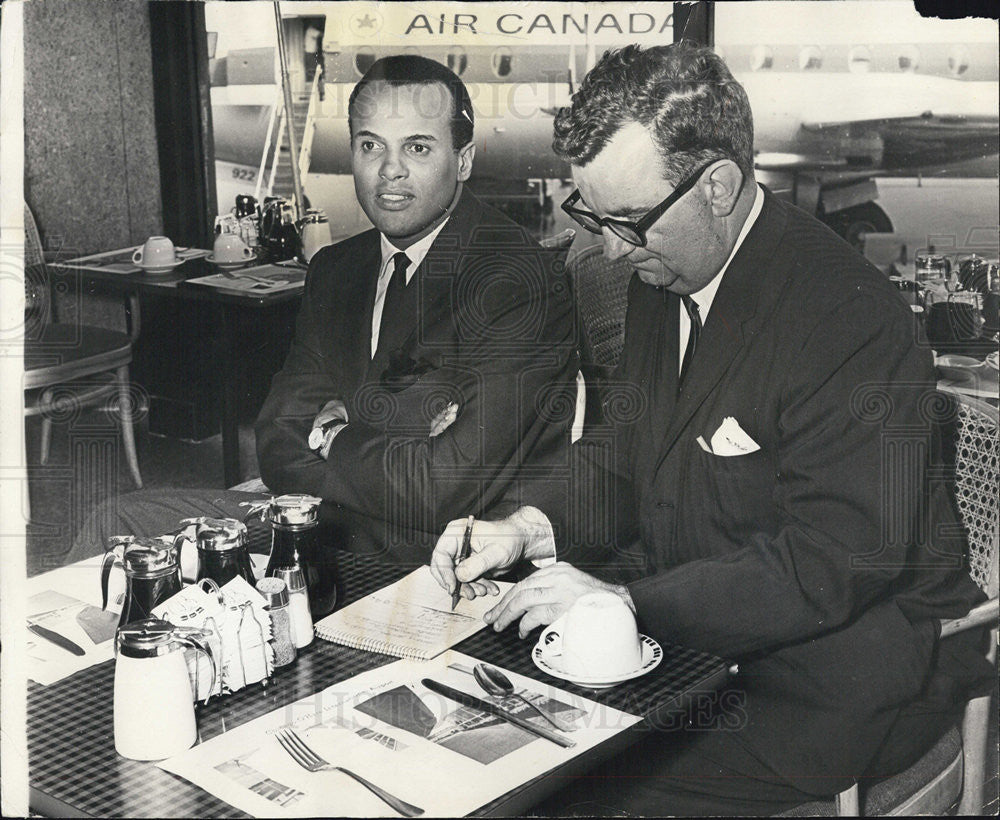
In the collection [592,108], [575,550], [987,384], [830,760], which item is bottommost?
[830,760]

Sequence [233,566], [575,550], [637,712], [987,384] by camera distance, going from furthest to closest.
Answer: [575,550]
[987,384]
[233,566]
[637,712]

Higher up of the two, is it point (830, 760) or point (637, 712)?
point (637, 712)

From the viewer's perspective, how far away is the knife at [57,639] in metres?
1.58

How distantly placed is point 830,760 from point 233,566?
105cm

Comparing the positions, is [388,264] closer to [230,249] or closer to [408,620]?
[230,249]

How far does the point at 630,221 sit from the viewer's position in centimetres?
183

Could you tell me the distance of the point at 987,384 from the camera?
1919mm

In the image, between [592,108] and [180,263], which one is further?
[180,263]

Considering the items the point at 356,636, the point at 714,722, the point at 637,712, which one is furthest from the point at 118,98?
the point at 714,722

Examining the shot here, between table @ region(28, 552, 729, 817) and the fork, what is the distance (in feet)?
0.26

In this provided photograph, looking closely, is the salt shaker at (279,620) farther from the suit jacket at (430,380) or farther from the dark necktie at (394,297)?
the dark necktie at (394,297)

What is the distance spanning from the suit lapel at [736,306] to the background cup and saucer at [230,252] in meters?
0.86

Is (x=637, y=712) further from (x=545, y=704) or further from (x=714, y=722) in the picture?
(x=714, y=722)

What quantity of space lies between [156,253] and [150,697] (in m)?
1.04
